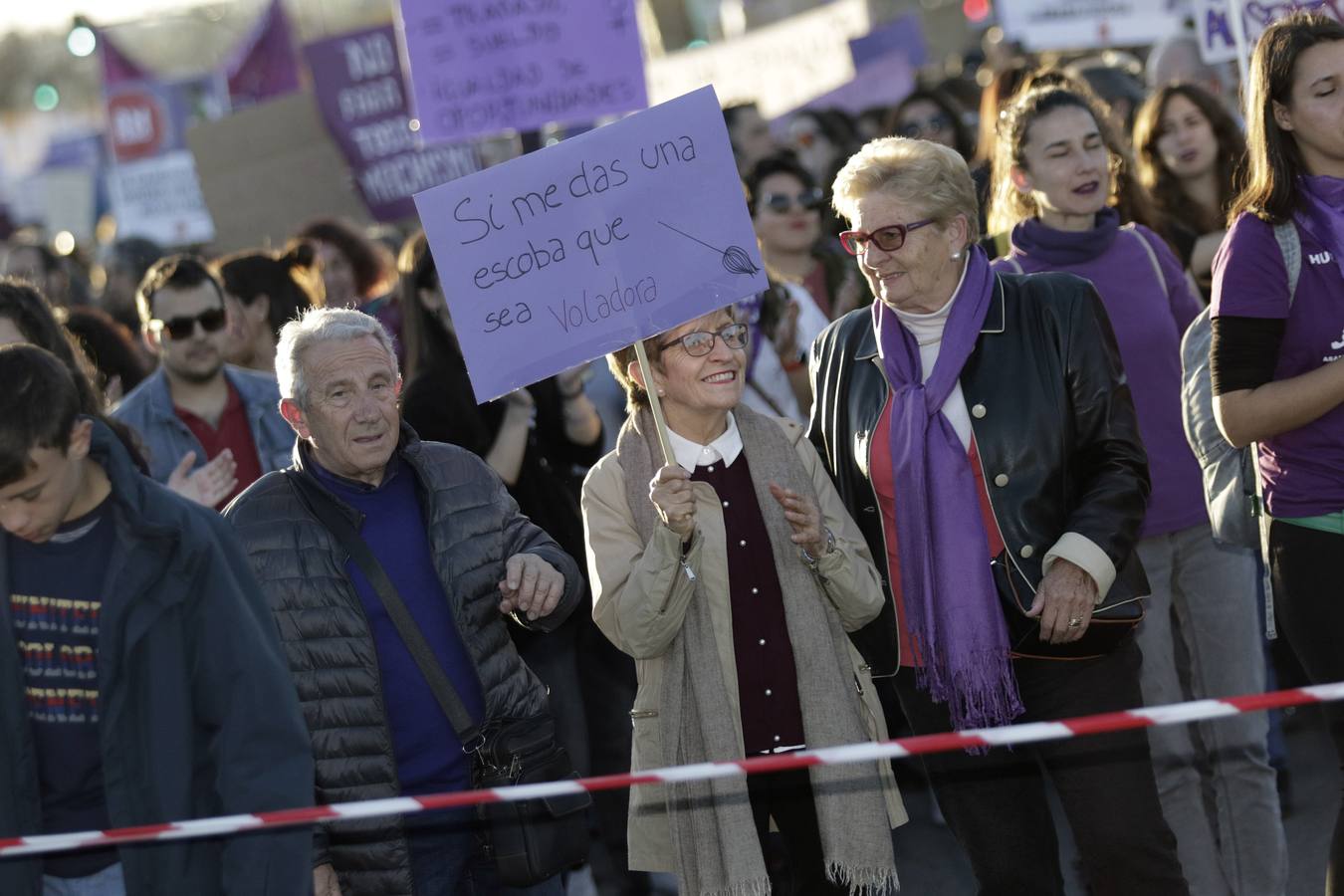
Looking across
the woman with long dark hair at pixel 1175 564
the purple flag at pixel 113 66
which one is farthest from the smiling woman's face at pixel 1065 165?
the purple flag at pixel 113 66

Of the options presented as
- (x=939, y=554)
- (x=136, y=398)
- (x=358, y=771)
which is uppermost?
(x=136, y=398)

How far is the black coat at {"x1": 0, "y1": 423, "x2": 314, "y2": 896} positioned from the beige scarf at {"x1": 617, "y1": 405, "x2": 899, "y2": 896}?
1001 mm

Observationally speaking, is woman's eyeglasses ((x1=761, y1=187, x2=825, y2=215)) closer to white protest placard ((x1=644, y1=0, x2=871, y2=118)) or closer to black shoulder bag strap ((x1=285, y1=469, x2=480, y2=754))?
black shoulder bag strap ((x1=285, y1=469, x2=480, y2=754))

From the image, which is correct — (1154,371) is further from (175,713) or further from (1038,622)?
(175,713)

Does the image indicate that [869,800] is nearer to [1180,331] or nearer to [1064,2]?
[1180,331]

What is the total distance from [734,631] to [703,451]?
0.45 metres

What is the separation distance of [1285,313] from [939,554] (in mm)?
958

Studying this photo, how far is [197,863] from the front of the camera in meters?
3.53

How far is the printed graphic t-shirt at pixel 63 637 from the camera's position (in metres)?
3.54

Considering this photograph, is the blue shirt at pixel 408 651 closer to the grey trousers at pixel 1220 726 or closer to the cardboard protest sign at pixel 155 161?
the grey trousers at pixel 1220 726

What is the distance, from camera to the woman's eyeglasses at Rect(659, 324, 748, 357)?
→ 4316mm

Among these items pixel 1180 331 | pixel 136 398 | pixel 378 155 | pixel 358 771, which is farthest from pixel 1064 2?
pixel 358 771

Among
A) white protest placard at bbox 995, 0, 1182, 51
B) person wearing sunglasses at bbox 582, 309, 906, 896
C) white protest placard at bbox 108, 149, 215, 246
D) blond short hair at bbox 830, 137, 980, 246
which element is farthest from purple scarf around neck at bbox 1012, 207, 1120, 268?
white protest placard at bbox 108, 149, 215, 246

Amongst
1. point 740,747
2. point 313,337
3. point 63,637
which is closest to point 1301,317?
point 740,747
